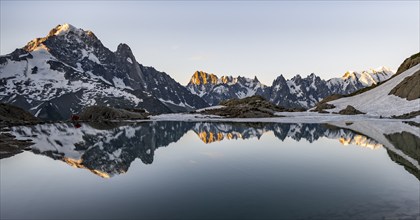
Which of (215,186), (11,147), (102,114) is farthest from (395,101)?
(11,147)

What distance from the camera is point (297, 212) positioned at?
17.3 meters

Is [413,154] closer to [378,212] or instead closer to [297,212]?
[378,212]

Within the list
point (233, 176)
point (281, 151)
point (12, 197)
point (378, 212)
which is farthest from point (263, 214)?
point (281, 151)

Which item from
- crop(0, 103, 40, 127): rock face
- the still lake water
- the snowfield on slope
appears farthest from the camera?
the snowfield on slope

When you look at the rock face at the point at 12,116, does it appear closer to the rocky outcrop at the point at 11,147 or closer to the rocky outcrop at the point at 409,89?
the rocky outcrop at the point at 11,147

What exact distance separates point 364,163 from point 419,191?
12.9 metres

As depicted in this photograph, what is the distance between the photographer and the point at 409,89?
141125mm

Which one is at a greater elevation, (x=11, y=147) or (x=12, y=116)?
(x=12, y=116)

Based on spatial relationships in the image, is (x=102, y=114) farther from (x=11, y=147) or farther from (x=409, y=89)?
(x=409, y=89)

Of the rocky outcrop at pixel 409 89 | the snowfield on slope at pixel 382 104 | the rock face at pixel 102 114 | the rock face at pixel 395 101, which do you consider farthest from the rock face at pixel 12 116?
the rocky outcrop at pixel 409 89

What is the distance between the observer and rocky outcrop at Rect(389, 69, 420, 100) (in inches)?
5325

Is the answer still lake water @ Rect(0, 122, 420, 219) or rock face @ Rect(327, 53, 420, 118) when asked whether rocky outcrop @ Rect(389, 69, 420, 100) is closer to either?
rock face @ Rect(327, 53, 420, 118)

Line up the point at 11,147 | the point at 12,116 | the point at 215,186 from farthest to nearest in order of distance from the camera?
1. the point at 12,116
2. the point at 11,147
3. the point at 215,186

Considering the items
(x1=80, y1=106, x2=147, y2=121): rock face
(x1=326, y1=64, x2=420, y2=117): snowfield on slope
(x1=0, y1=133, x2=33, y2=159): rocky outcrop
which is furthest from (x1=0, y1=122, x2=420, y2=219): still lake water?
(x1=80, y1=106, x2=147, y2=121): rock face
